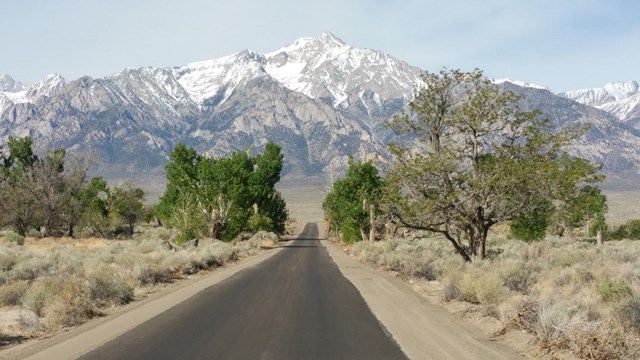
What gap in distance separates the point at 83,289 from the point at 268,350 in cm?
939

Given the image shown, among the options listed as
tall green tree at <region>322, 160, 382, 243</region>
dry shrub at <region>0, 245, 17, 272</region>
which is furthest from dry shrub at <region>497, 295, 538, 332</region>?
tall green tree at <region>322, 160, 382, 243</region>

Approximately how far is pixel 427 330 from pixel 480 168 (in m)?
12.9

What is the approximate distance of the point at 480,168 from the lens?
24578 mm

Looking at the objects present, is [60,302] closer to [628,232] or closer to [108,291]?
[108,291]

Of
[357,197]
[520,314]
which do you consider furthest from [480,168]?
[357,197]

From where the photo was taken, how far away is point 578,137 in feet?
76.4

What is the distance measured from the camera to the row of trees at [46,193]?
63844mm

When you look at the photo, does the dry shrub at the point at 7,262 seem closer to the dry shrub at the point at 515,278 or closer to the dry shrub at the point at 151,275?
the dry shrub at the point at 151,275

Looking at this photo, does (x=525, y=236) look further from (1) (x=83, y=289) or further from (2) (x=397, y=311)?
(1) (x=83, y=289)

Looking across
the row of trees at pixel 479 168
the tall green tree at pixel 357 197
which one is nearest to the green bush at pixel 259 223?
the tall green tree at pixel 357 197

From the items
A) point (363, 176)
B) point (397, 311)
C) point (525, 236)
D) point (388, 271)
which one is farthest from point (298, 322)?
point (363, 176)

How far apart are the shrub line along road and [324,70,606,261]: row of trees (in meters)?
5.54

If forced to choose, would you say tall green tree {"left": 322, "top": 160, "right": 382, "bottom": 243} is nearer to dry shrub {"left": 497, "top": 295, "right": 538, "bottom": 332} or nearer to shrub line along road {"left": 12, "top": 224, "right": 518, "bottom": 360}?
Result: shrub line along road {"left": 12, "top": 224, "right": 518, "bottom": 360}

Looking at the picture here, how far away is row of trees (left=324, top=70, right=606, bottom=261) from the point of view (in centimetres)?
2278
